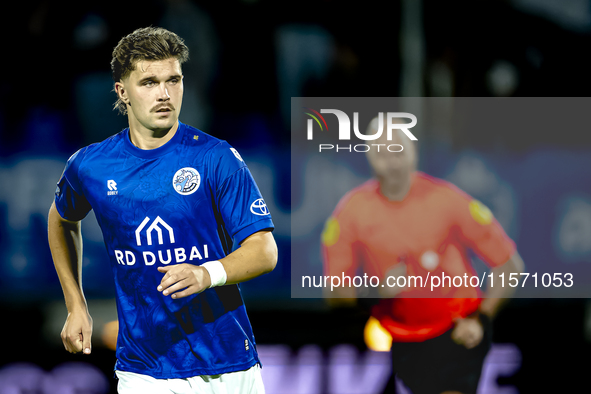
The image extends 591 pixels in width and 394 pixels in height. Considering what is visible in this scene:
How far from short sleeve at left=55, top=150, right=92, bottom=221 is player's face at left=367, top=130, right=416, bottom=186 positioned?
1879 mm

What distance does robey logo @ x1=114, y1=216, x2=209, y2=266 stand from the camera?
2588 mm

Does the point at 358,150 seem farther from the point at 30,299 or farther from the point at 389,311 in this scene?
the point at 30,299

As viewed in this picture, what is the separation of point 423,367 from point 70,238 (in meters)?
2.40

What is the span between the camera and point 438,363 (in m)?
3.87

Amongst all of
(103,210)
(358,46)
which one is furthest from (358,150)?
(103,210)

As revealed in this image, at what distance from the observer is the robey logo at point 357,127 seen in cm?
391

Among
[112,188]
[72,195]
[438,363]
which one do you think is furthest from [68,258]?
[438,363]

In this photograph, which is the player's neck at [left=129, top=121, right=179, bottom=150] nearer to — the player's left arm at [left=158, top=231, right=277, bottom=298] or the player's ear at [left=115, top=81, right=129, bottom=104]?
the player's ear at [left=115, top=81, right=129, bottom=104]

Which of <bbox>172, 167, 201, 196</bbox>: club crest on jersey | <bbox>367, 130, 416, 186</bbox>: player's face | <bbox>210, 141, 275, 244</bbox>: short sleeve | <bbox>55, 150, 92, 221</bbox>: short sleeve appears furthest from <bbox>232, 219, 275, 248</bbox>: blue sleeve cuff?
<bbox>367, 130, 416, 186</bbox>: player's face

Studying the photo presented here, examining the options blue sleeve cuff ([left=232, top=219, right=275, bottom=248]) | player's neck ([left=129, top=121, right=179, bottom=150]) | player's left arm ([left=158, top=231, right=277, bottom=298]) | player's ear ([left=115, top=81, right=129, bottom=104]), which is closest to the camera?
player's left arm ([left=158, top=231, right=277, bottom=298])

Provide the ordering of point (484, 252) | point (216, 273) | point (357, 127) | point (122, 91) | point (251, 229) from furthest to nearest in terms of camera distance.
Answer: point (357, 127)
point (484, 252)
point (122, 91)
point (251, 229)
point (216, 273)

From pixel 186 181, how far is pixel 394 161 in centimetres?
177

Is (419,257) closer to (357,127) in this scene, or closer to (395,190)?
(395,190)

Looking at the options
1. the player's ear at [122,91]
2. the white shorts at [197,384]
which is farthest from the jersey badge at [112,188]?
the white shorts at [197,384]
